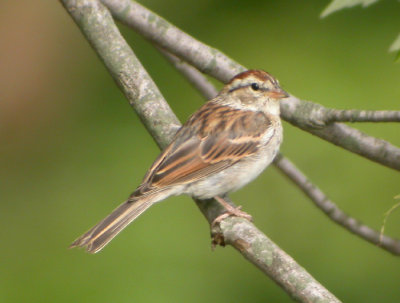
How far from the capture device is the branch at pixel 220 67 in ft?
11.1

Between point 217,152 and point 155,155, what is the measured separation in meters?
1.19

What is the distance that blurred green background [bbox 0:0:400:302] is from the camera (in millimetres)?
4844

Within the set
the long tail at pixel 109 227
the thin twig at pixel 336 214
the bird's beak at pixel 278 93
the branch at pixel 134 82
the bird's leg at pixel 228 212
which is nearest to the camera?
the branch at pixel 134 82

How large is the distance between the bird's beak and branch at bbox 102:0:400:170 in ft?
0.55

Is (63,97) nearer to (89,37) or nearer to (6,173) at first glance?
(6,173)

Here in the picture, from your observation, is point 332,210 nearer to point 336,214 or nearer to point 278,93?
point 336,214

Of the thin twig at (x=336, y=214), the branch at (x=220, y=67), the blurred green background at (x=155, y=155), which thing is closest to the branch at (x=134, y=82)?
the branch at (x=220, y=67)

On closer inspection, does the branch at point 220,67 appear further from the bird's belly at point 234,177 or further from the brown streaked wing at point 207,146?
the bird's belly at point 234,177

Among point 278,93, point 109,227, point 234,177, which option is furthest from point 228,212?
point 278,93

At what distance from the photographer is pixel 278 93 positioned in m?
4.23

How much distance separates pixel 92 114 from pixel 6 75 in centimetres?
75

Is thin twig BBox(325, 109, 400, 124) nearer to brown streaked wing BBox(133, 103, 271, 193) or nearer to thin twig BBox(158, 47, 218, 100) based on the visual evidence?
brown streaked wing BBox(133, 103, 271, 193)

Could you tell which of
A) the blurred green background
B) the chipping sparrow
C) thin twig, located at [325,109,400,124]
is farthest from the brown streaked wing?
thin twig, located at [325,109,400,124]

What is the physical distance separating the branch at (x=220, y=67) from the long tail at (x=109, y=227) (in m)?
0.72
